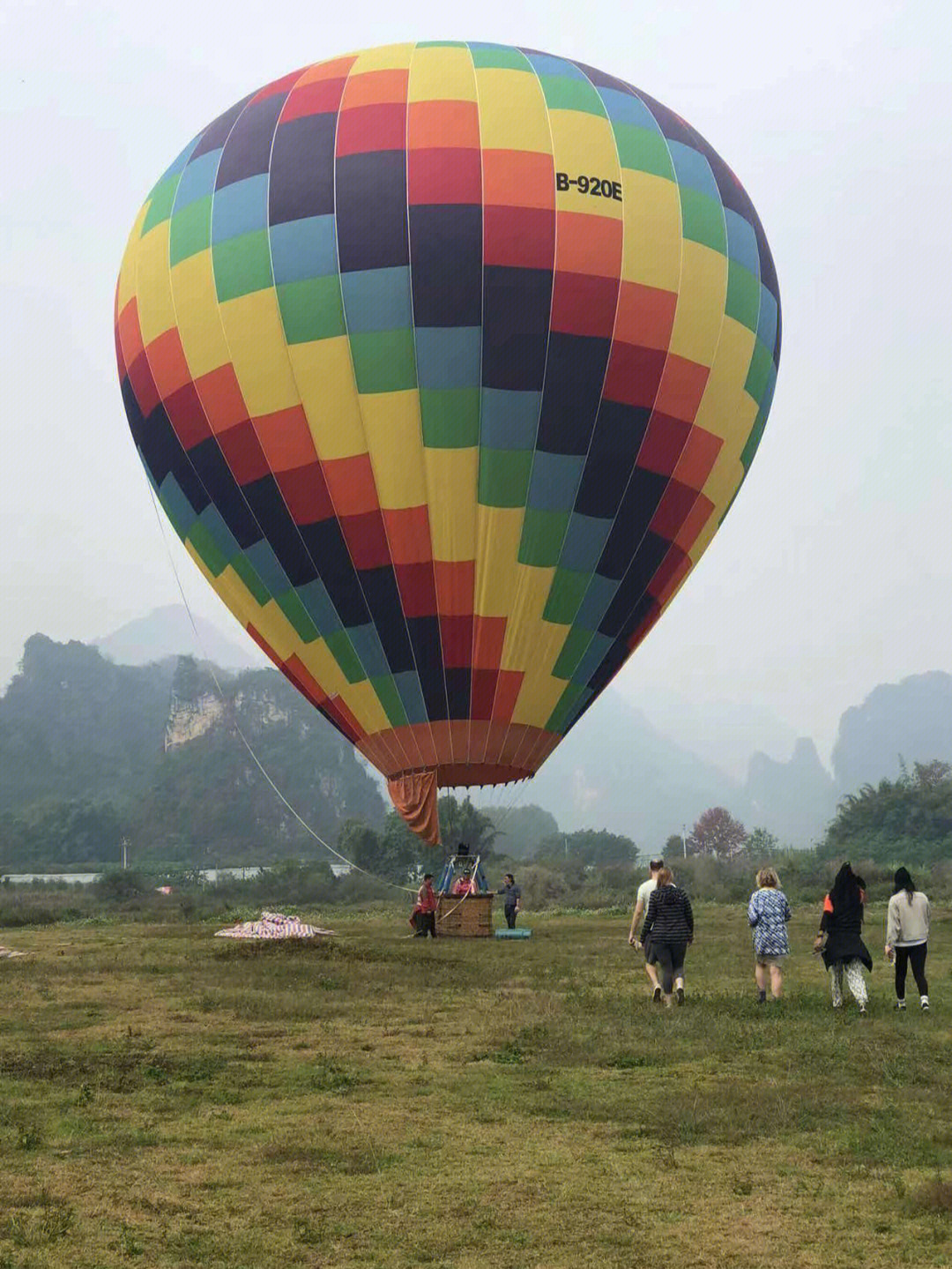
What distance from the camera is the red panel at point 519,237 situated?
62.1 ft

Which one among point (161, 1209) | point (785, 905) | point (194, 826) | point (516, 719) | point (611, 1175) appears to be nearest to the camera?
point (161, 1209)

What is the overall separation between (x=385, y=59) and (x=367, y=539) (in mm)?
6776

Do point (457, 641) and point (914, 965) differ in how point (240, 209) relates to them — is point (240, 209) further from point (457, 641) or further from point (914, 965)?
point (914, 965)

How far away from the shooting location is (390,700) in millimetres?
20531

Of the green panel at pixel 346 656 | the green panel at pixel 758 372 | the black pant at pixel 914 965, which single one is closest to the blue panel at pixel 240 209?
the green panel at pixel 346 656

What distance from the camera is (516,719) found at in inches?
816

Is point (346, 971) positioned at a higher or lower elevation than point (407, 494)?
lower

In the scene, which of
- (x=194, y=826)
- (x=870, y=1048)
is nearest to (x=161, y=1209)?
(x=870, y=1048)

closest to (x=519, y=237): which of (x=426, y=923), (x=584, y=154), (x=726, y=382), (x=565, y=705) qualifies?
(x=584, y=154)

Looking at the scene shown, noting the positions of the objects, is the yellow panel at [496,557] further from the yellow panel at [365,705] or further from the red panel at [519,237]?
the red panel at [519,237]

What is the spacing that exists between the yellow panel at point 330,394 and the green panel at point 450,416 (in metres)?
0.84

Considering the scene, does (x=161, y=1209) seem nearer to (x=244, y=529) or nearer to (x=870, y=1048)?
(x=870, y=1048)

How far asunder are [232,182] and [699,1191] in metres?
16.3

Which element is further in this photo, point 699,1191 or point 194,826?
point 194,826
